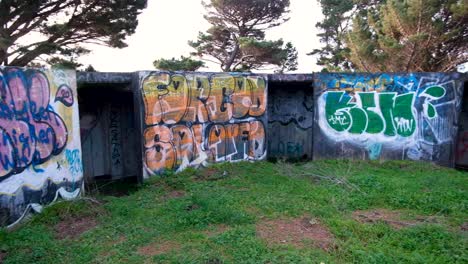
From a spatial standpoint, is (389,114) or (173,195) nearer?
(173,195)

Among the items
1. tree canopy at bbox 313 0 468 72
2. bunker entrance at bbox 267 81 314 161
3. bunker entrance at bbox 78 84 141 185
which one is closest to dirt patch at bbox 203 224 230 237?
bunker entrance at bbox 78 84 141 185

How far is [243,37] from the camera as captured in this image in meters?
17.2

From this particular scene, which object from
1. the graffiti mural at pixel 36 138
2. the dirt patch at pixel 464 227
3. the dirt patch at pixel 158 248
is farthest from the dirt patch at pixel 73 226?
the dirt patch at pixel 464 227

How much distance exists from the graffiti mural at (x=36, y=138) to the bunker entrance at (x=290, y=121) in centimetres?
611

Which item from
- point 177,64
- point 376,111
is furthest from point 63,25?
point 376,111

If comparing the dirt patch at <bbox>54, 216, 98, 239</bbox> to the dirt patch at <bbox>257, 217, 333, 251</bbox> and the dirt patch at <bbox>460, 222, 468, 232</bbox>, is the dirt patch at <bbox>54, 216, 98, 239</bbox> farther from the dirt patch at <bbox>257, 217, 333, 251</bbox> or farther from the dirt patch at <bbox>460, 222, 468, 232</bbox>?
the dirt patch at <bbox>460, 222, 468, 232</bbox>

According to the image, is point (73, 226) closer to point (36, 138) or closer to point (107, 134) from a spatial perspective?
point (36, 138)

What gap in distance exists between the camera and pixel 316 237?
454 centimetres

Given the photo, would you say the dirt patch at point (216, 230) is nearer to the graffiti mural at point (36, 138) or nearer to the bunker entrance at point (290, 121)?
the graffiti mural at point (36, 138)

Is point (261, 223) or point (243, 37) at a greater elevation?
point (243, 37)

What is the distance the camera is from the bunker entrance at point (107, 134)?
830cm

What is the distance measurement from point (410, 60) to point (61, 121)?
12.7m

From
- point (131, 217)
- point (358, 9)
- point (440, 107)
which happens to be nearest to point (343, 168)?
point (440, 107)

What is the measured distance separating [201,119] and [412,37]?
8.84 metres
